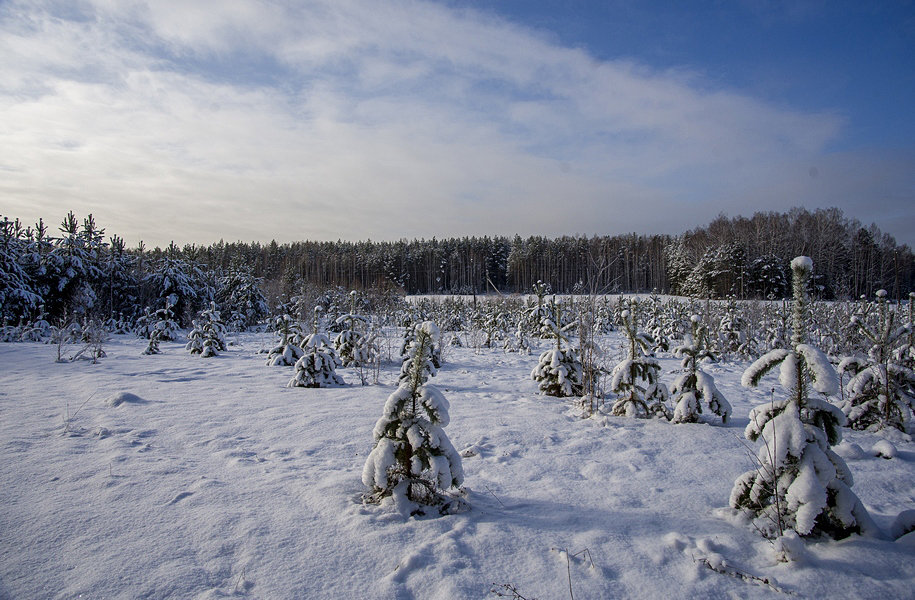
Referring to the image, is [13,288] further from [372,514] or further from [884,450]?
[884,450]

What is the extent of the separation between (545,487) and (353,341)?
7.89 metres

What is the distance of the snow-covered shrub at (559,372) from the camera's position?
7422 mm

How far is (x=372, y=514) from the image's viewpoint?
3.07m

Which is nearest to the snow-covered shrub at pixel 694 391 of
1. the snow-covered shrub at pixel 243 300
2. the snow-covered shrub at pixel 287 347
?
the snow-covered shrub at pixel 287 347

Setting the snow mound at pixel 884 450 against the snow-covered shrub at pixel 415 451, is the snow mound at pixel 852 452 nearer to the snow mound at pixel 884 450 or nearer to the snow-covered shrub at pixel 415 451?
the snow mound at pixel 884 450

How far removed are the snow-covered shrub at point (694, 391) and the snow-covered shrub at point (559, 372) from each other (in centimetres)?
198

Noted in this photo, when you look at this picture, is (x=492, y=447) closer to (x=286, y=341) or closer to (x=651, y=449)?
(x=651, y=449)

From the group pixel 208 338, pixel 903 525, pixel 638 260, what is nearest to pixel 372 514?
pixel 903 525

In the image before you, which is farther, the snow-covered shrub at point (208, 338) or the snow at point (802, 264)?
the snow-covered shrub at point (208, 338)

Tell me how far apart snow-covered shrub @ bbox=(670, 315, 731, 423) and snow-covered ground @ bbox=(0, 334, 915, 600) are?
0.24 m

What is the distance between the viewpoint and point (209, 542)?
2.70m

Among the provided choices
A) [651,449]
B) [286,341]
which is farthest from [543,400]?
[286,341]

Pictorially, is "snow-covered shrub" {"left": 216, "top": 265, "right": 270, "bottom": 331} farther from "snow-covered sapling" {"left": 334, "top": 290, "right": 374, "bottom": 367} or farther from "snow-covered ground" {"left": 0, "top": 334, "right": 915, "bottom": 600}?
"snow-covered ground" {"left": 0, "top": 334, "right": 915, "bottom": 600}

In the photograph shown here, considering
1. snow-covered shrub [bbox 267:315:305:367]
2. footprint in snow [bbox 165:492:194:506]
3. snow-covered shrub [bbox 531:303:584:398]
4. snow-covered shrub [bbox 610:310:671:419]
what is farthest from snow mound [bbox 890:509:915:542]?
snow-covered shrub [bbox 267:315:305:367]
